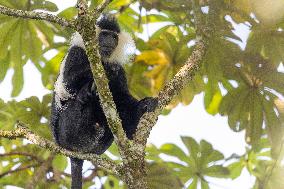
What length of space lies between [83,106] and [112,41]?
68 centimetres

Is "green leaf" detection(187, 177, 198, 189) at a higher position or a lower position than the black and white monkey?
lower

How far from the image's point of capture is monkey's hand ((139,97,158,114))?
271cm

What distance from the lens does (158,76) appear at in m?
4.33

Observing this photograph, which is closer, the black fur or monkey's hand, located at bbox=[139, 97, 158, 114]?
monkey's hand, located at bbox=[139, 97, 158, 114]

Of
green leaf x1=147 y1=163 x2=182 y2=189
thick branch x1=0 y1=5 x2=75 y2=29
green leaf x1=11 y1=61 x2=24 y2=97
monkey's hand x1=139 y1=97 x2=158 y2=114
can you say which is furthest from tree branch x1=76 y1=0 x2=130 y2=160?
green leaf x1=11 y1=61 x2=24 y2=97

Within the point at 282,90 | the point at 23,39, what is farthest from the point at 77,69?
the point at 282,90

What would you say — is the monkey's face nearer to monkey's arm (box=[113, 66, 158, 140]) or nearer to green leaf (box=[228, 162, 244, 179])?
monkey's arm (box=[113, 66, 158, 140])

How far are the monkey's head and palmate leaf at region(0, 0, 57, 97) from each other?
487 mm

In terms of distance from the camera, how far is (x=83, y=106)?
131 inches

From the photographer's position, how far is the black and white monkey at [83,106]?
332 centimetres

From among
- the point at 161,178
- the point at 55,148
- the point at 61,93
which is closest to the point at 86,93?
the point at 61,93

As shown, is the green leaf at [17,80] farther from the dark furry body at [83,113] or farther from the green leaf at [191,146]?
the green leaf at [191,146]

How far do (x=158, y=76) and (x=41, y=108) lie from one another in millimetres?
1163

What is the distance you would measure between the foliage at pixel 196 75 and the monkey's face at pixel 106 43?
0.72ft
